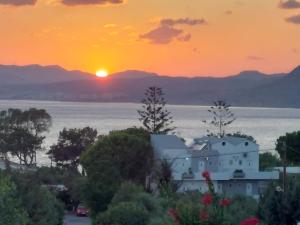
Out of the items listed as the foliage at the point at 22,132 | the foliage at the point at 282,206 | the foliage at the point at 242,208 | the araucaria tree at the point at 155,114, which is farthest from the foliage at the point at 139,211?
the foliage at the point at 22,132

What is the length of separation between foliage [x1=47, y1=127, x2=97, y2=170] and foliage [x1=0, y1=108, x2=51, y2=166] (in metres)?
3.52

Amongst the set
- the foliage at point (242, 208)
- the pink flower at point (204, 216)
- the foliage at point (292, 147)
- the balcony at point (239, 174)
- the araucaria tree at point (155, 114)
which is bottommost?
the foliage at point (242, 208)

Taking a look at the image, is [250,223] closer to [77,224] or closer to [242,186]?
[77,224]

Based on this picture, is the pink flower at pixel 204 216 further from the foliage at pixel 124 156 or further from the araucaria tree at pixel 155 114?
the araucaria tree at pixel 155 114

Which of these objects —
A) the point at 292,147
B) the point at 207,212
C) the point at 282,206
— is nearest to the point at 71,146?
the point at 292,147

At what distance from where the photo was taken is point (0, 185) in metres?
20.8

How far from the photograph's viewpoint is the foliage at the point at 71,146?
80.8m

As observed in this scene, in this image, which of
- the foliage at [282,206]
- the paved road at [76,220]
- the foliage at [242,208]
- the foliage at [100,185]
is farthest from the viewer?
the foliage at [100,185]

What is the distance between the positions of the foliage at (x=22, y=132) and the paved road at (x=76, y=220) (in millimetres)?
32327

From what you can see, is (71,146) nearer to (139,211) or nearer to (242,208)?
(242,208)

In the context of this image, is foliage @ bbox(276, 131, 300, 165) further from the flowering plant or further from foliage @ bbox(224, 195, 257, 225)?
the flowering plant

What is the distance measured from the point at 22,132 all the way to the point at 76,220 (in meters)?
37.3

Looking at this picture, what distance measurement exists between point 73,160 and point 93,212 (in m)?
33.2

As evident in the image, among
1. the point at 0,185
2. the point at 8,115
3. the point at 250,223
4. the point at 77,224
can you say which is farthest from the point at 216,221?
the point at 8,115
